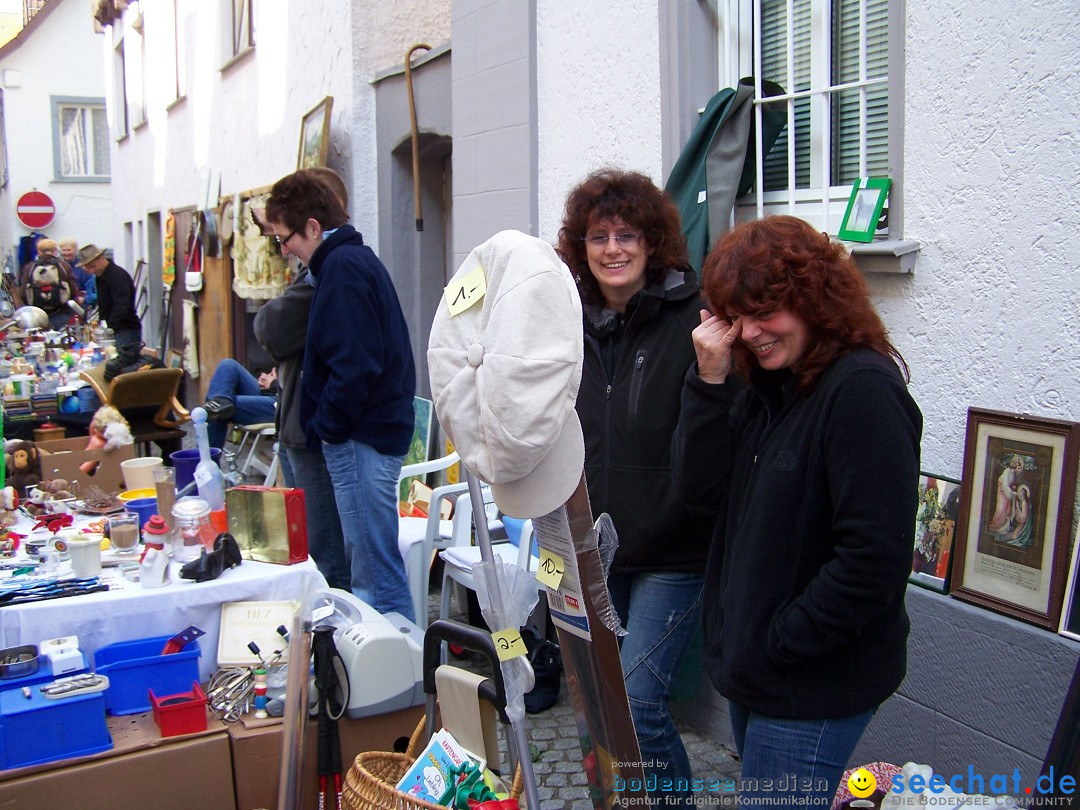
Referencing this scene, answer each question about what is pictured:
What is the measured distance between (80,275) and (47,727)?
1576cm

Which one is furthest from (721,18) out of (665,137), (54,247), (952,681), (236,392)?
(54,247)

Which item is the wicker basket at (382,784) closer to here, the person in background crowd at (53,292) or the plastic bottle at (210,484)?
the plastic bottle at (210,484)

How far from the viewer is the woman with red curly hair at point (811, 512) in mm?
1771

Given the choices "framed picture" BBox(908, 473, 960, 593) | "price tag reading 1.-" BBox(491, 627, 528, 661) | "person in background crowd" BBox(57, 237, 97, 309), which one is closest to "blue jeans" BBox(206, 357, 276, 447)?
"framed picture" BBox(908, 473, 960, 593)

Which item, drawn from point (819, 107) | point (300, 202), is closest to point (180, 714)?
point (300, 202)

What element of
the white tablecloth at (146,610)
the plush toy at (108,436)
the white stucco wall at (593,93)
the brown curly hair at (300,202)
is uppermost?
the white stucco wall at (593,93)

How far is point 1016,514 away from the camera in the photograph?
2584 millimetres

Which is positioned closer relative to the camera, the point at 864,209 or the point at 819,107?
the point at 864,209

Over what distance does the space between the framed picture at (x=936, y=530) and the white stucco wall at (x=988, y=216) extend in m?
0.05

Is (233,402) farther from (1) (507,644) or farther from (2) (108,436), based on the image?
(1) (507,644)

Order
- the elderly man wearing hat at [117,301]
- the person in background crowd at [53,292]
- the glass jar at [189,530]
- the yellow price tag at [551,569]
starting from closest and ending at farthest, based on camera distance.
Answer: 1. the yellow price tag at [551,569]
2. the glass jar at [189,530]
3. the elderly man wearing hat at [117,301]
4. the person in background crowd at [53,292]

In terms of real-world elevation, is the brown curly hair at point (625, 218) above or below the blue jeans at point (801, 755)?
above

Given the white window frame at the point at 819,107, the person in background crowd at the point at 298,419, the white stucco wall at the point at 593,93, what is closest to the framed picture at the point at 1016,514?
the white window frame at the point at 819,107

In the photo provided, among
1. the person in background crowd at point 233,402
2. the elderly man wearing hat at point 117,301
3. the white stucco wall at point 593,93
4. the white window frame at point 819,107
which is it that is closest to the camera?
the white window frame at point 819,107
